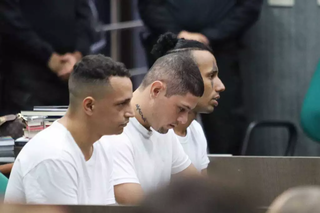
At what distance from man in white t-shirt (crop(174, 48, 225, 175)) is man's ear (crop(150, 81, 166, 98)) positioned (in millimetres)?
330

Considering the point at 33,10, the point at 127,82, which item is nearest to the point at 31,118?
the point at 127,82

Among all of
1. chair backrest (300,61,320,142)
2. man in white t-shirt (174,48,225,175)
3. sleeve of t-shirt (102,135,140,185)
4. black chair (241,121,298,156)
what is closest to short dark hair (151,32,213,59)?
man in white t-shirt (174,48,225,175)

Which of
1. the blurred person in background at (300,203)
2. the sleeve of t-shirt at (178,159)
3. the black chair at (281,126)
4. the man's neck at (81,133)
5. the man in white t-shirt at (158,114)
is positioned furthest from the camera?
the black chair at (281,126)

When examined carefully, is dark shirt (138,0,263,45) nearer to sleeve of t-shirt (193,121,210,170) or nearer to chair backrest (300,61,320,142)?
chair backrest (300,61,320,142)

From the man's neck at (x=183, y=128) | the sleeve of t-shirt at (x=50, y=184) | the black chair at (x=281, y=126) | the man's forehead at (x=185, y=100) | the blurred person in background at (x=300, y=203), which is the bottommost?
the black chair at (x=281, y=126)

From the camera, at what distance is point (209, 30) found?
3.49 metres

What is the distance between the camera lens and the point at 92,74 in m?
1.99

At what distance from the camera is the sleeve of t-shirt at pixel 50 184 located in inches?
69.7

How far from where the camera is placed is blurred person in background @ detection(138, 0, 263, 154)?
3494 millimetres

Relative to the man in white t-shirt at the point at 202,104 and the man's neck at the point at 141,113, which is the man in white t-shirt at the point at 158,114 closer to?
the man's neck at the point at 141,113

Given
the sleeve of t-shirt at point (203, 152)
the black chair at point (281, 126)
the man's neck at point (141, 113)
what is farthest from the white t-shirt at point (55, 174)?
the black chair at point (281, 126)

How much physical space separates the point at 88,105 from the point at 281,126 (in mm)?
2271

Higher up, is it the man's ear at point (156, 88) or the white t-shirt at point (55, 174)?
the man's ear at point (156, 88)

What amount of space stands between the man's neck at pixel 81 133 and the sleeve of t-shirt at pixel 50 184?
11 cm
